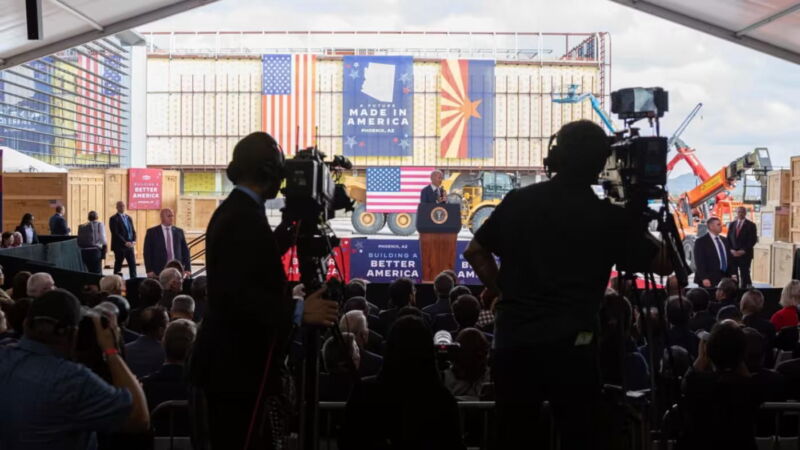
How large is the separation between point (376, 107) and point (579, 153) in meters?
28.8

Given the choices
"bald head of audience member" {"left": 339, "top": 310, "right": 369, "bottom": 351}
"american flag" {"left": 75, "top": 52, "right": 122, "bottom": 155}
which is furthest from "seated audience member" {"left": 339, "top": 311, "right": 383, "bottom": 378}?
"american flag" {"left": 75, "top": 52, "right": 122, "bottom": 155}

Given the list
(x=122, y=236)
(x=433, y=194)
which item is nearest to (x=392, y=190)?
(x=122, y=236)

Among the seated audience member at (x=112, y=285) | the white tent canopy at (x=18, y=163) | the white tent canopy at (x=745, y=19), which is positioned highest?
the white tent canopy at (x=745, y=19)

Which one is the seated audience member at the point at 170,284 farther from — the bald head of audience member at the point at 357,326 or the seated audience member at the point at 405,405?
the seated audience member at the point at 405,405

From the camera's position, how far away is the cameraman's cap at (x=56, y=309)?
2711 mm

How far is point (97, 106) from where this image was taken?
33625mm

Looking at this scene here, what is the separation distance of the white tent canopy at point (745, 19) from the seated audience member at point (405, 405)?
886 centimetres

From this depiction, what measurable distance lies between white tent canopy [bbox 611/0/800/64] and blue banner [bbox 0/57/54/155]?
19629 millimetres

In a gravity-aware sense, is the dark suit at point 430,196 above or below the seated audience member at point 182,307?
above

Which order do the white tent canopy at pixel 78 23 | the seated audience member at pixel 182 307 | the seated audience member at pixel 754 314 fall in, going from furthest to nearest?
the white tent canopy at pixel 78 23 < the seated audience member at pixel 754 314 < the seated audience member at pixel 182 307

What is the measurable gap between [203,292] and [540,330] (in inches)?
210

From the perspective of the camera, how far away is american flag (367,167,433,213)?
87.0 ft

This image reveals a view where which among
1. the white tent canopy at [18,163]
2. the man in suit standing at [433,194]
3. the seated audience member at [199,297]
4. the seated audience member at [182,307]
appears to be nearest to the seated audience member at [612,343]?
the seated audience member at [182,307]

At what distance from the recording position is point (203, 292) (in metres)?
7.66
